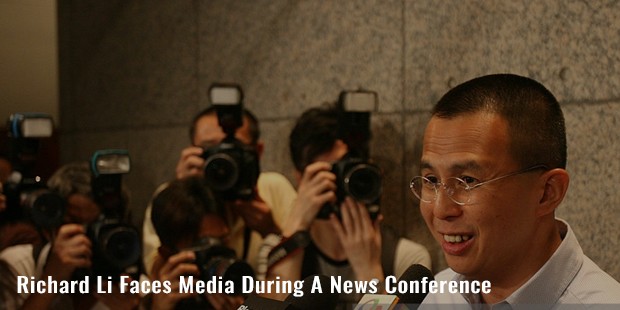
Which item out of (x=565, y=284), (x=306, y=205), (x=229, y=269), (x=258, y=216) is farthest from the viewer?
(x=258, y=216)

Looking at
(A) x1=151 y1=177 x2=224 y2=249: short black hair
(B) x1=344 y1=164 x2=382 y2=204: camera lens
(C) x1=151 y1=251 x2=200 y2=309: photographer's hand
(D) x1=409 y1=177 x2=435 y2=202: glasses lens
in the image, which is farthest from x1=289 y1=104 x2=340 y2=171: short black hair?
(D) x1=409 y1=177 x2=435 y2=202: glasses lens

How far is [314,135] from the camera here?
2035 millimetres

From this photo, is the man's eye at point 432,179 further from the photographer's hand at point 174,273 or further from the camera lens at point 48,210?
the camera lens at point 48,210

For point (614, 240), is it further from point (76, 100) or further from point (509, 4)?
point (76, 100)

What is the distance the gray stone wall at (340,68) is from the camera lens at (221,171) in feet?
1.34

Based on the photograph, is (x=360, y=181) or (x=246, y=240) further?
(x=246, y=240)

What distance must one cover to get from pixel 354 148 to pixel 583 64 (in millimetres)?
585

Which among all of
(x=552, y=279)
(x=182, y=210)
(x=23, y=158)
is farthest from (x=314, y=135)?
(x=552, y=279)

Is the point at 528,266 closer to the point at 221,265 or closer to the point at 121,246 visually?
the point at 221,265

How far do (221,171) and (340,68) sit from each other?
0.49 meters

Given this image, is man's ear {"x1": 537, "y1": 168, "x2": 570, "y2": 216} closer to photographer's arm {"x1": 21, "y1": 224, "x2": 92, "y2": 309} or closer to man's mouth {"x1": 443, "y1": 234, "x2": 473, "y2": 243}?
man's mouth {"x1": 443, "y1": 234, "x2": 473, "y2": 243}

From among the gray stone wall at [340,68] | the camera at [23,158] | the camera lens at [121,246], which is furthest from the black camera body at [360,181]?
the camera at [23,158]

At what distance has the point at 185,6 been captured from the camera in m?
2.87

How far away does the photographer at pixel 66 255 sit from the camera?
204 cm
